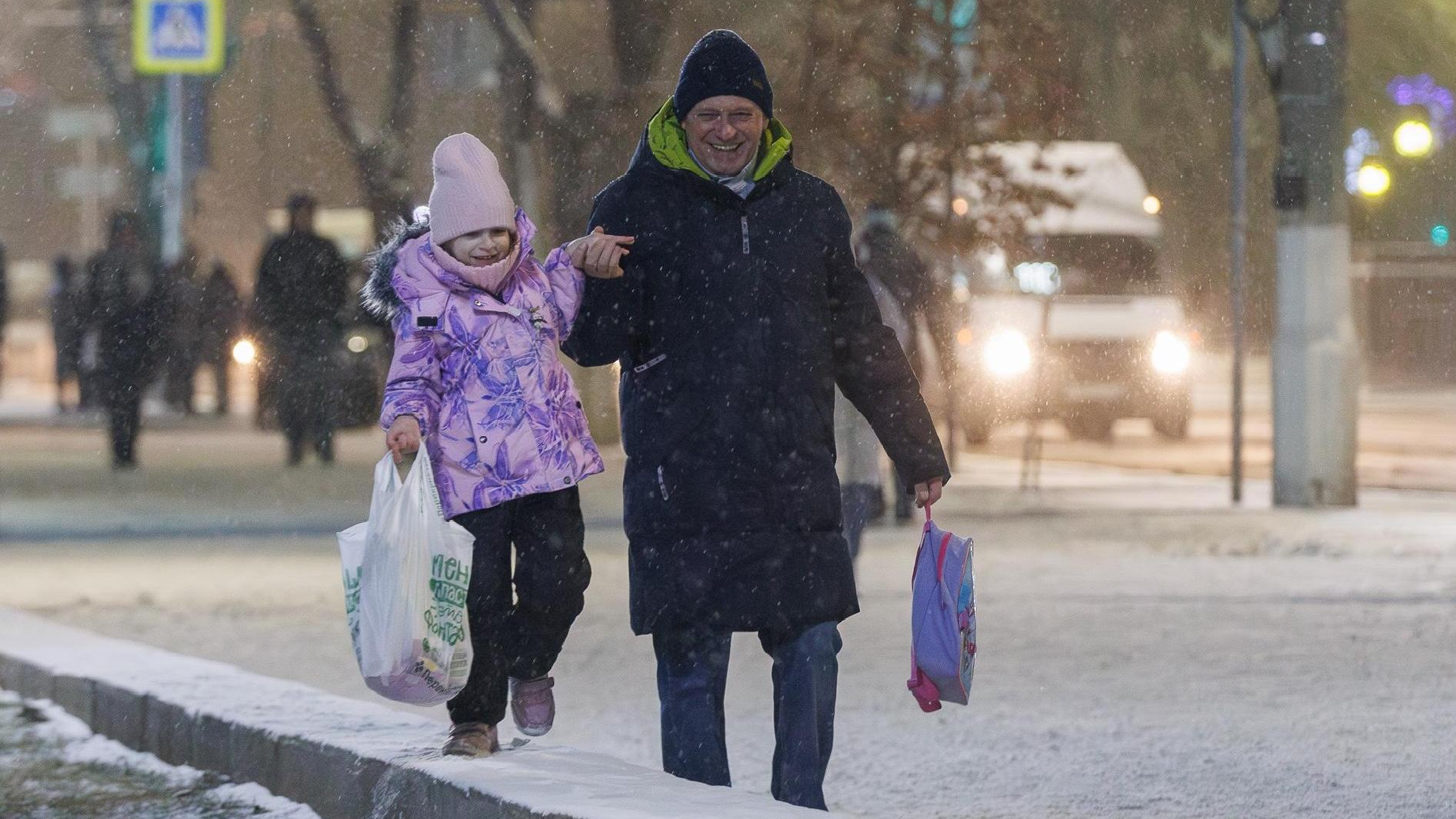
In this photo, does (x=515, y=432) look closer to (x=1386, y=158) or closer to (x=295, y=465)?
(x=1386, y=158)

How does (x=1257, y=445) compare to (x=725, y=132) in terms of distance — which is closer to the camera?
(x=725, y=132)

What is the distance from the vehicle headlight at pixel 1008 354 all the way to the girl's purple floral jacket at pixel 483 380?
46.7 feet

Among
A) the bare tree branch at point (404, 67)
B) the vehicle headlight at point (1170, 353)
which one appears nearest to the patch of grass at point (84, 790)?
the bare tree branch at point (404, 67)

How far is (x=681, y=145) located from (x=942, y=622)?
1.04 metres

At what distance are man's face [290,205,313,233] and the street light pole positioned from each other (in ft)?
19.4

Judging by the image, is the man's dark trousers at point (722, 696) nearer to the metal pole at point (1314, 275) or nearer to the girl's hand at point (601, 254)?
the girl's hand at point (601, 254)

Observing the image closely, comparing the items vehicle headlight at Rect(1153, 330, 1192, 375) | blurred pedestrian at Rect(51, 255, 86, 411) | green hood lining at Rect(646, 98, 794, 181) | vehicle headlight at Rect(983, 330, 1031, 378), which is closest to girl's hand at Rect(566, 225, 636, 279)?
green hood lining at Rect(646, 98, 794, 181)

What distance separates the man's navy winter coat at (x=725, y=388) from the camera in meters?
5.05

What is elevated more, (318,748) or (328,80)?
(328,80)

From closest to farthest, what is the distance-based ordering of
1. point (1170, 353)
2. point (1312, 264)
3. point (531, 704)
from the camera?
1. point (531, 704)
2. point (1312, 264)
3. point (1170, 353)

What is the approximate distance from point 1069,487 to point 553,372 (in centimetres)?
1166

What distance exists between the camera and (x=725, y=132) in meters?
5.05

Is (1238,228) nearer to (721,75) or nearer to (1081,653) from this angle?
(1081,653)

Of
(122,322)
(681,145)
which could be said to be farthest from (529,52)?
(681,145)
